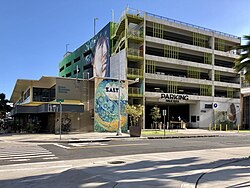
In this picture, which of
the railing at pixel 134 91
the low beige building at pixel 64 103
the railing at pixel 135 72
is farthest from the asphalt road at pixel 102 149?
the railing at pixel 135 72

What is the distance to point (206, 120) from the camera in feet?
159

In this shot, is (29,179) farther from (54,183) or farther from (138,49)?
(138,49)

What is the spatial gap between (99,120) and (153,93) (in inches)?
522

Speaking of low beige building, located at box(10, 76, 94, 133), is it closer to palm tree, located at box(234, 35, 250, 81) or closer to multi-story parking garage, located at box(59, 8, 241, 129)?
multi-story parking garage, located at box(59, 8, 241, 129)

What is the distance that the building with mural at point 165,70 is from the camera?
41375 millimetres

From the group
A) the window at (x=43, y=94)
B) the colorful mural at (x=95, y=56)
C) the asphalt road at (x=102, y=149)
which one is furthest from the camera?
the colorful mural at (x=95, y=56)

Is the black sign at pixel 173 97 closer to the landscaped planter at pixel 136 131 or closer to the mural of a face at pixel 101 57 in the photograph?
the mural of a face at pixel 101 57

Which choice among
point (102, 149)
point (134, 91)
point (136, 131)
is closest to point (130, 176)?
point (102, 149)

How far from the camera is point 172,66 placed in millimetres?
47062

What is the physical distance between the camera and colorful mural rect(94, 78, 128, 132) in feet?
108

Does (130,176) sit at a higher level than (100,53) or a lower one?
lower

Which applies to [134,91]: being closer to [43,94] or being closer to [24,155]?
[43,94]

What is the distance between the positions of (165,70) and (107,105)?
1805 cm

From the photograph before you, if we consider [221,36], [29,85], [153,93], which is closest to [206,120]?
[153,93]
